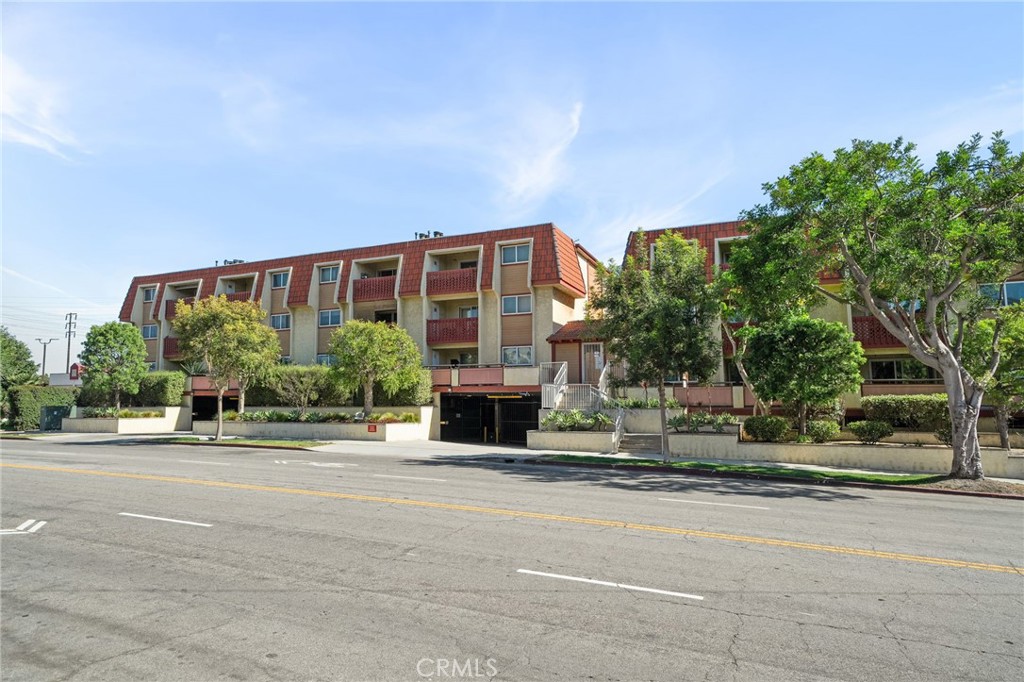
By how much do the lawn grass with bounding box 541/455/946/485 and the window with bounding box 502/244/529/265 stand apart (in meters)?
14.8

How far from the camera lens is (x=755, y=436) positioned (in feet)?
74.5

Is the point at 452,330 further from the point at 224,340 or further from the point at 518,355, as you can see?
the point at 224,340

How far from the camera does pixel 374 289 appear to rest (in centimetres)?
3622

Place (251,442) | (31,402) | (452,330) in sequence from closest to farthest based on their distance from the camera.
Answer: (251,442), (452,330), (31,402)

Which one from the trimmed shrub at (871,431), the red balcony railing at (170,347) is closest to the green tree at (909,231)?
the trimmed shrub at (871,431)

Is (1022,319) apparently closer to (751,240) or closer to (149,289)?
(751,240)

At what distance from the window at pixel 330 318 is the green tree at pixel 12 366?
23.5 metres

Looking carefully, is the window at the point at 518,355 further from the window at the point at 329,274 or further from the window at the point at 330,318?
the window at the point at 329,274

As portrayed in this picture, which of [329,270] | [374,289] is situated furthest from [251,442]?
[329,270]

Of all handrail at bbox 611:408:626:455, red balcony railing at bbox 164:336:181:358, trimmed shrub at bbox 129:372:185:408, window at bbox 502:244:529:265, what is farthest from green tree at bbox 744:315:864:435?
red balcony railing at bbox 164:336:181:358

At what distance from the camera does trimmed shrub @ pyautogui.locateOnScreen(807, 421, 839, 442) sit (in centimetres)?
2233

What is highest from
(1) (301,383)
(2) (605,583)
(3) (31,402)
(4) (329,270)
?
(4) (329,270)

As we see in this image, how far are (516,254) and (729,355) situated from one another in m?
12.8

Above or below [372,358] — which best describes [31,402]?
below
